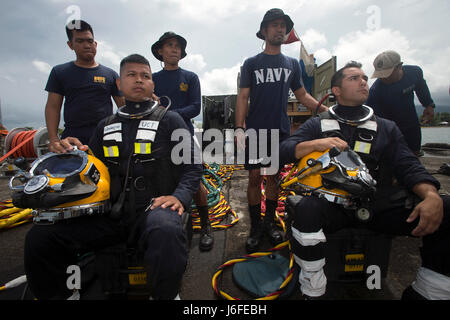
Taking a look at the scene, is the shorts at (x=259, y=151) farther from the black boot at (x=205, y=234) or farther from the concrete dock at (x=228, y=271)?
the concrete dock at (x=228, y=271)

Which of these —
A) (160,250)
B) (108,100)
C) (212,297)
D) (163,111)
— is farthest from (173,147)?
(108,100)

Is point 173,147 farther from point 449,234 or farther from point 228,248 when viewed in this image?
point 449,234

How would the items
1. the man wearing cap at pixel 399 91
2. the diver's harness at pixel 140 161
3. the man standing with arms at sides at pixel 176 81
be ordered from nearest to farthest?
the diver's harness at pixel 140 161, the man standing with arms at sides at pixel 176 81, the man wearing cap at pixel 399 91

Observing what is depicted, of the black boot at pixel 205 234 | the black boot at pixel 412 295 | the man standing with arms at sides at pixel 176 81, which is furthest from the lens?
the man standing with arms at sides at pixel 176 81

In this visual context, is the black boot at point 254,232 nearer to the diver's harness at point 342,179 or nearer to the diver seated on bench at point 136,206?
the diver's harness at point 342,179

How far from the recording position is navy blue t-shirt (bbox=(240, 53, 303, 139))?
233 centimetres

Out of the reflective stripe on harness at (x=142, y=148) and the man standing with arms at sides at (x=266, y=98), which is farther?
the man standing with arms at sides at (x=266, y=98)

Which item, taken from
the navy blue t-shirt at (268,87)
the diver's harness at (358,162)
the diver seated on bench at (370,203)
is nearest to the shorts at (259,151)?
the navy blue t-shirt at (268,87)

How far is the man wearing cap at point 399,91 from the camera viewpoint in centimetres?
284

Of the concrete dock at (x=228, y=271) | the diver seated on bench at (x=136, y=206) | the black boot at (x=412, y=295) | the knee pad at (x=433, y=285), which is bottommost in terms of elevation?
the concrete dock at (x=228, y=271)

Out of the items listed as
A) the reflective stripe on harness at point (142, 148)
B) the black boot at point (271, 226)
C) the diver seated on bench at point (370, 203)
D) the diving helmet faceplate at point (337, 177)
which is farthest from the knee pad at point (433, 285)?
the reflective stripe on harness at point (142, 148)

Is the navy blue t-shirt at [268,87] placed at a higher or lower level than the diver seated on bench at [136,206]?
higher

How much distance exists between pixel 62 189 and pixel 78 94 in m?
1.64

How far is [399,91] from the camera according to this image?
2.86 meters
